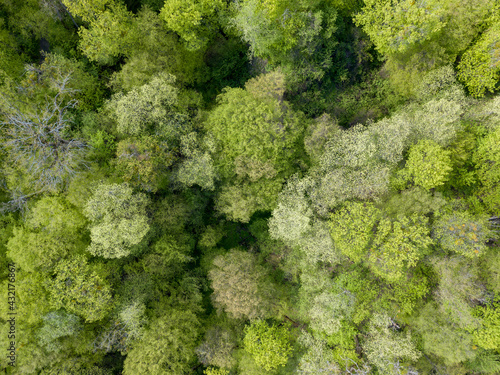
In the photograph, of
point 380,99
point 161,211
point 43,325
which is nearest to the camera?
point 43,325

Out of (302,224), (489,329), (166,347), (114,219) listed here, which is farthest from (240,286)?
(489,329)

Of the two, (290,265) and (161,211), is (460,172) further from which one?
(161,211)

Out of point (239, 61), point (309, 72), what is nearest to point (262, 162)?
point (309, 72)

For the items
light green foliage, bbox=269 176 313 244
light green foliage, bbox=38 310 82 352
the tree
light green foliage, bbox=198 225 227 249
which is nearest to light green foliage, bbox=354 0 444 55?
light green foliage, bbox=269 176 313 244

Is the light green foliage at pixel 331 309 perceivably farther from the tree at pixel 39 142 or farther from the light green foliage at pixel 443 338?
the tree at pixel 39 142

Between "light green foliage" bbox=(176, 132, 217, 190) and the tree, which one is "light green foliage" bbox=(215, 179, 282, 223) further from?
the tree

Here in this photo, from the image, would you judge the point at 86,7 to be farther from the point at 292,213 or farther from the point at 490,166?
the point at 490,166
